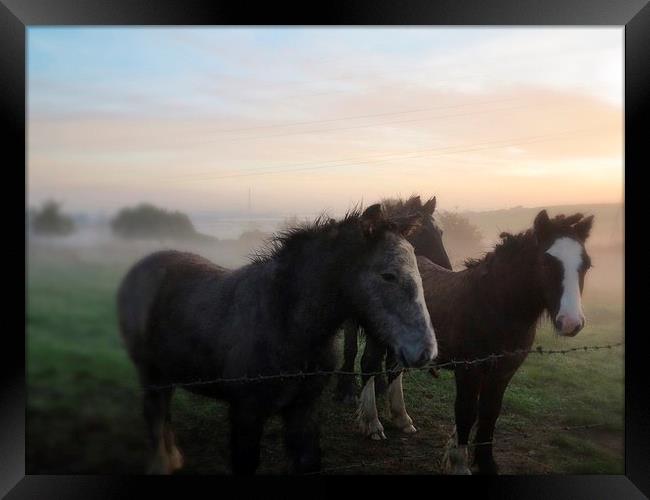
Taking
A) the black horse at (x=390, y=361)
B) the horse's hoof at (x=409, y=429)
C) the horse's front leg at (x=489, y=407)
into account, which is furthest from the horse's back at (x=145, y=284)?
the horse's front leg at (x=489, y=407)

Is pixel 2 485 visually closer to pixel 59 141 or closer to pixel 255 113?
pixel 59 141

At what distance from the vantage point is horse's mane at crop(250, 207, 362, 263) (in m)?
3.52

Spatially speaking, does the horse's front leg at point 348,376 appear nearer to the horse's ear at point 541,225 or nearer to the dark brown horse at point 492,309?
the dark brown horse at point 492,309

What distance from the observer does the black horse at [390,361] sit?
383 cm

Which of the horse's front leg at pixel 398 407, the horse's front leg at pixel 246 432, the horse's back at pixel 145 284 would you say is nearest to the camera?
the horse's front leg at pixel 246 432

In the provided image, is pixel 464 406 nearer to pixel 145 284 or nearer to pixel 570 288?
pixel 570 288

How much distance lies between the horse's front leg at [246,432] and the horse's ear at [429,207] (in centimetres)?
168

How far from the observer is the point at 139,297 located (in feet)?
12.5

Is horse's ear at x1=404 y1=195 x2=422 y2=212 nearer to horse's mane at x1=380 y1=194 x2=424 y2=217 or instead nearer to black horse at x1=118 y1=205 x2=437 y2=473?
horse's mane at x1=380 y1=194 x2=424 y2=217

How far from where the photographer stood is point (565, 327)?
353cm

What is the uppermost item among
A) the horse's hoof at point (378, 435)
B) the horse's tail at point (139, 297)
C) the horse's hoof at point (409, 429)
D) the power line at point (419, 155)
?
the power line at point (419, 155)

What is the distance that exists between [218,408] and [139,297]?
0.91 meters

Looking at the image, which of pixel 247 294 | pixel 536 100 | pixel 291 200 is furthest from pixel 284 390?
pixel 536 100

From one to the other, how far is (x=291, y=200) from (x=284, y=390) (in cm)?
127
